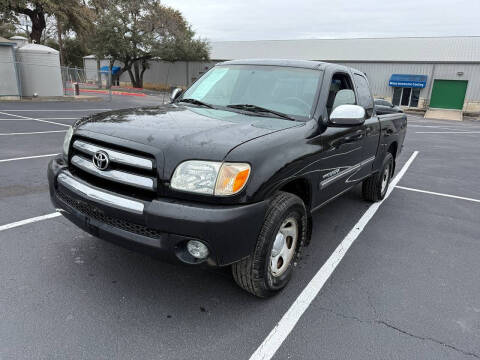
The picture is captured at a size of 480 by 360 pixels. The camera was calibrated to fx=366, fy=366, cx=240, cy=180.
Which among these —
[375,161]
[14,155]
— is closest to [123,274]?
[375,161]

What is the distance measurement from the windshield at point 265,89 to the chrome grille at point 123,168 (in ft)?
4.52

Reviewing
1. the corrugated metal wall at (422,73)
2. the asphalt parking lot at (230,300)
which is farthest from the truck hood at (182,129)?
the corrugated metal wall at (422,73)

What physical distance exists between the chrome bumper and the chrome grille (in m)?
0.10

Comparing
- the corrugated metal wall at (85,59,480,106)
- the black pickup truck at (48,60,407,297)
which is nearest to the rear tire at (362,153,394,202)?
the black pickup truck at (48,60,407,297)

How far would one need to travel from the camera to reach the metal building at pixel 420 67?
33.3 meters

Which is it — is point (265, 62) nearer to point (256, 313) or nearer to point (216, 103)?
point (216, 103)

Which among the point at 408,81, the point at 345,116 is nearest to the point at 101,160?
the point at 345,116

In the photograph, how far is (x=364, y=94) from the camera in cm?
463

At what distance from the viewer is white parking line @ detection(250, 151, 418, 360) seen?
7.91 ft

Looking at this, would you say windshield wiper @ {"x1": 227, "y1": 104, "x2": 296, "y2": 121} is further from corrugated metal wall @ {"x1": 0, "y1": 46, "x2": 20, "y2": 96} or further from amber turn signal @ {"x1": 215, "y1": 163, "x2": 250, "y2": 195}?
corrugated metal wall @ {"x1": 0, "y1": 46, "x2": 20, "y2": 96}

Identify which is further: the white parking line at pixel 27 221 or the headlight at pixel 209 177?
the white parking line at pixel 27 221

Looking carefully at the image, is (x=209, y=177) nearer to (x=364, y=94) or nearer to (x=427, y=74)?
(x=364, y=94)

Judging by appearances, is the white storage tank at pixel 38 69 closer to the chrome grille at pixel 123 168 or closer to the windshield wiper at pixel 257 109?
the windshield wiper at pixel 257 109

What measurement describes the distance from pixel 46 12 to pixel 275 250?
26308 mm
